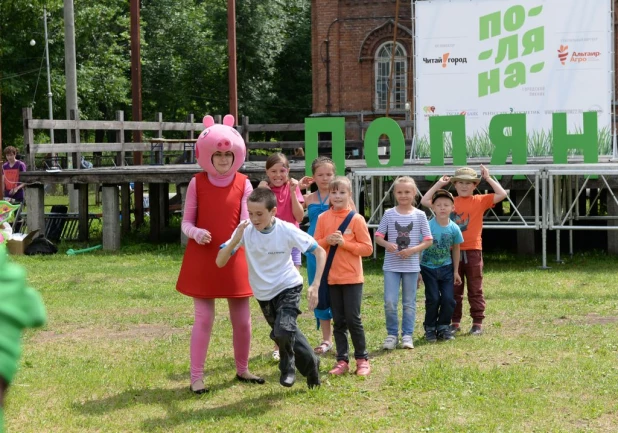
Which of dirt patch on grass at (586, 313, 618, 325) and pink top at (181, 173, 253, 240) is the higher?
pink top at (181, 173, 253, 240)

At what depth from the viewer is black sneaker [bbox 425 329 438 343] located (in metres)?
8.40

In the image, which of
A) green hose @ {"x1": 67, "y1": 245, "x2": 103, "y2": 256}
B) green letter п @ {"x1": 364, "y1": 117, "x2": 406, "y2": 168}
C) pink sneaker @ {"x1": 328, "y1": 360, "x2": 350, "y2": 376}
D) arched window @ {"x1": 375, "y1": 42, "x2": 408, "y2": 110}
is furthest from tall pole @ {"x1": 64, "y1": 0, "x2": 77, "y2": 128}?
pink sneaker @ {"x1": 328, "y1": 360, "x2": 350, "y2": 376}

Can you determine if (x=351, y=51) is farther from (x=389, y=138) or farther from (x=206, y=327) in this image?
(x=206, y=327)

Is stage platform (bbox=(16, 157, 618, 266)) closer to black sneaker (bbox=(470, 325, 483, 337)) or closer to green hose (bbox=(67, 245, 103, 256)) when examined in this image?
green hose (bbox=(67, 245, 103, 256))

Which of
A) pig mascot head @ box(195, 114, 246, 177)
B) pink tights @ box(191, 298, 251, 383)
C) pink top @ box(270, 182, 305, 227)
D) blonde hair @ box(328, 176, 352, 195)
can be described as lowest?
pink tights @ box(191, 298, 251, 383)

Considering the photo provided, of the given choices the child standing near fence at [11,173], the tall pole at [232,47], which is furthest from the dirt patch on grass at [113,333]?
the tall pole at [232,47]

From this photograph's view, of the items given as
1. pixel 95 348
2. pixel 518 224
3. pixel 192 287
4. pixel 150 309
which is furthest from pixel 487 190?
pixel 192 287

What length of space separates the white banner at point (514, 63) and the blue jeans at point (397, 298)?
1178cm

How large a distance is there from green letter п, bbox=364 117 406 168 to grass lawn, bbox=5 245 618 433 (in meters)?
4.17

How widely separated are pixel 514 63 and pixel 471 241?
12.2 meters

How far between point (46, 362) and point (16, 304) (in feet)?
20.3

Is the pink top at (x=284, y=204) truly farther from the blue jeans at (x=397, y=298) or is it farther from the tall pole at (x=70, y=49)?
the tall pole at (x=70, y=49)

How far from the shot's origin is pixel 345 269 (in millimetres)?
7004

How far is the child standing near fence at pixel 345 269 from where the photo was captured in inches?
275
